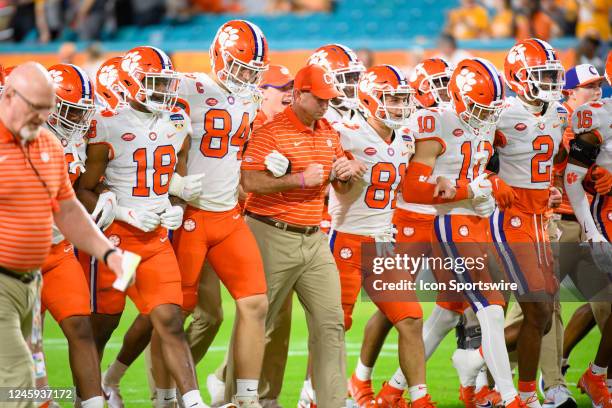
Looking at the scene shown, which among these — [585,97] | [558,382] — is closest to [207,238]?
[558,382]

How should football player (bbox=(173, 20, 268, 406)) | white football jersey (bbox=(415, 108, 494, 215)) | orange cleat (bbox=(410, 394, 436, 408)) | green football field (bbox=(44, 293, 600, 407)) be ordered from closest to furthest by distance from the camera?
football player (bbox=(173, 20, 268, 406)) < orange cleat (bbox=(410, 394, 436, 408)) < white football jersey (bbox=(415, 108, 494, 215)) < green football field (bbox=(44, 293, 600, 407))

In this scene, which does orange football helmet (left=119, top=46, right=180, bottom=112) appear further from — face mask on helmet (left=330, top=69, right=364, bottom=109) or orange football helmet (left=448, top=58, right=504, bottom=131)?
orange football helmet (left=448, top=58, right=504, bottom=131)

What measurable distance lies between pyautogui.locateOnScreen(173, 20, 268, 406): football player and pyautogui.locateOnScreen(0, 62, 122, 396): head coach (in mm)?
1577

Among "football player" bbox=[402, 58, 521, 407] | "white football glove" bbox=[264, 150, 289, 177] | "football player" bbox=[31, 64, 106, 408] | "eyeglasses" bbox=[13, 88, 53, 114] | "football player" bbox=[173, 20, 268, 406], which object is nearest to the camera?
"eyeglasses" bbox=[13, 88, 53, 114]

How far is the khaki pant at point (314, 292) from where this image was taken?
661cm

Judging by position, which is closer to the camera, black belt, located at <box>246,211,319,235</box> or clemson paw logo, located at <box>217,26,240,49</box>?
black belt, located at <box>246,211,319,235</box>

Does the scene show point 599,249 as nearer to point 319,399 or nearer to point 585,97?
point 585,97

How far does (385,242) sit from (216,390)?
157cm

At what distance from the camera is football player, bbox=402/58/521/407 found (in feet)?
23.7

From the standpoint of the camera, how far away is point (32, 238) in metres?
5.17

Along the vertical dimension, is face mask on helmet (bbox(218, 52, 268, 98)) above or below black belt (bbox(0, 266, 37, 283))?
above

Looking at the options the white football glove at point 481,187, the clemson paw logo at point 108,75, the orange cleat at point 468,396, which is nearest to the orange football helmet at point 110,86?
the clemson paw logo at point 108,75

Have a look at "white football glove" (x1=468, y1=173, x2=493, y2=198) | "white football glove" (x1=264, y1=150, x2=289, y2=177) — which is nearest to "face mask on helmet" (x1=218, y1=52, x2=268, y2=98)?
"white football glove" (x1=264, y1=150, x2=289, y2=177)

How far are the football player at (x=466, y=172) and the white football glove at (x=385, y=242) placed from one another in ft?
0.93
